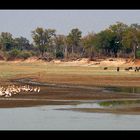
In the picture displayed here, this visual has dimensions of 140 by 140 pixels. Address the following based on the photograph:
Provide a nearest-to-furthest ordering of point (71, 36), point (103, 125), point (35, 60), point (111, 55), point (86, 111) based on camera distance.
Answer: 1. point (103, 125)
2. point (86, 111)
3. point (111, 55)
4. point (35, 60)
5. point (71, 36)

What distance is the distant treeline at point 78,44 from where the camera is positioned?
314 feet

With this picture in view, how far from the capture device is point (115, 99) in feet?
82.3

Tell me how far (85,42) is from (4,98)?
88475mm

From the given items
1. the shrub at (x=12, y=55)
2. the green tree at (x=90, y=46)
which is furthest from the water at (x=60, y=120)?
the shrub at (x=12, y=55)

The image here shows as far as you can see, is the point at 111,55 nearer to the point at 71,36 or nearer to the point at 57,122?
the point at 71,36

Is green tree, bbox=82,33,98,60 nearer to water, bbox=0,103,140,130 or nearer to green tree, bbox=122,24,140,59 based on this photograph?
green tree, bbox=122,24,140,59

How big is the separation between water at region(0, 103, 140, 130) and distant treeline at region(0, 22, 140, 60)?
232 feet

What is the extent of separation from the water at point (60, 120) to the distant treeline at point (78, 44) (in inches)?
2784

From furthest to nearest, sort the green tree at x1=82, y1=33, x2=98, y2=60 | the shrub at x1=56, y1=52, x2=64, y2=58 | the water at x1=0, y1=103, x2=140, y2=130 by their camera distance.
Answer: the shrub at x1=56, y1=52, x2=64, y2=58 → the green tree at x1=82, y1=33, x2=98, y2=60 → the water at x1=0, y1=103, x2=140, y2=130

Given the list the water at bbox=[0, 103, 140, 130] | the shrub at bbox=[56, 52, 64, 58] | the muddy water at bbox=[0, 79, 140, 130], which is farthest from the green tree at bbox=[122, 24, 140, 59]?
the water at bbox=[0, 103, 140, 130]

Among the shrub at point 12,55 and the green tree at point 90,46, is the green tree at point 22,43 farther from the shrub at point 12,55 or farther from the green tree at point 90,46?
the green tree at point 90,46

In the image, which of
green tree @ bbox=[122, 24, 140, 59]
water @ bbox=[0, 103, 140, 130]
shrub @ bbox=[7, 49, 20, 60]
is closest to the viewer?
water @ bbox=[0, 103, 140, 130]

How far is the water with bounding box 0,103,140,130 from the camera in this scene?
13.6m
